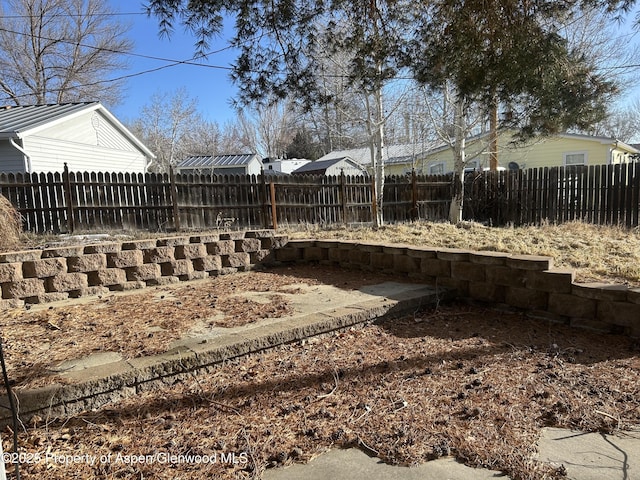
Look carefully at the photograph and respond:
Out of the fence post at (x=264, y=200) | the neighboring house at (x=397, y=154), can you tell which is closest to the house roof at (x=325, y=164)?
the neighboring house at (x=397, y=154)

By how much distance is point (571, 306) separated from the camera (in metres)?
3.42

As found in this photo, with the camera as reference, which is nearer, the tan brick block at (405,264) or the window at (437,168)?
the tan brick block at (405,264)

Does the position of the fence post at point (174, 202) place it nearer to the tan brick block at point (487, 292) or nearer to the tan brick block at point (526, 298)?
the tan brick block at point (487, 292)

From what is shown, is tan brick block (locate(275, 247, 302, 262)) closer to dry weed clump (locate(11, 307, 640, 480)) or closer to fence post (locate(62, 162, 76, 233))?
dry weed clump (locate(11, 307, 640, 480))

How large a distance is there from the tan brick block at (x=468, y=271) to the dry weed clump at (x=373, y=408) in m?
0.90

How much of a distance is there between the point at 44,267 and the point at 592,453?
473 centimetres

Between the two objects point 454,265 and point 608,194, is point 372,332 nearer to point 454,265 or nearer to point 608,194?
point 454,265

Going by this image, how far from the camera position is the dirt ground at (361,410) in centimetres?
189

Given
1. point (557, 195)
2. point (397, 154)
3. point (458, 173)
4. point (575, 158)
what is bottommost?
point (557, 195)

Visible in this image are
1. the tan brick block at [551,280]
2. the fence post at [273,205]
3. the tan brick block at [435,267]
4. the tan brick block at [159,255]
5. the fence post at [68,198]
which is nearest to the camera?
the tan brick block at [551,280]

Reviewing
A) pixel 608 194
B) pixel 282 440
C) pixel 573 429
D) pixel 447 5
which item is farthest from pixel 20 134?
pixel 608 194

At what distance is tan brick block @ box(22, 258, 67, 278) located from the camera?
14.0ft

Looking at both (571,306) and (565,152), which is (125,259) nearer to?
A: (571,306)

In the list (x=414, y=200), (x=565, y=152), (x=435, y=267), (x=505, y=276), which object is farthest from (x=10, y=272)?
(x=565, y=152)
